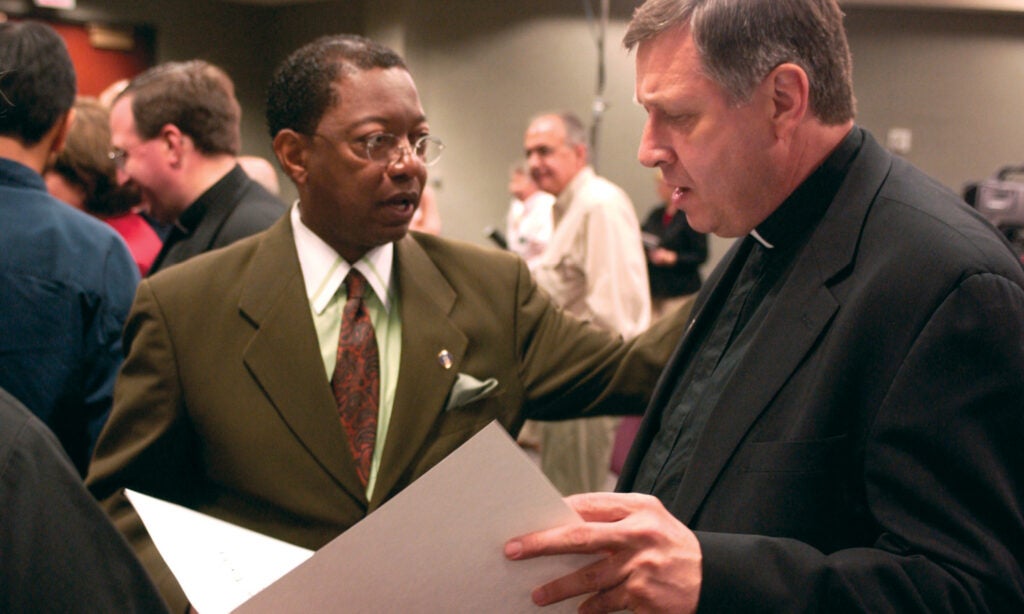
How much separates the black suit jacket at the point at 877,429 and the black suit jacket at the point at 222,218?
1636 millimetres

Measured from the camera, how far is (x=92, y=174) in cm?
306

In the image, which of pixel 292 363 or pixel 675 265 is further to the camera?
pixel 675 265

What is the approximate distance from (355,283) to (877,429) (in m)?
0.93

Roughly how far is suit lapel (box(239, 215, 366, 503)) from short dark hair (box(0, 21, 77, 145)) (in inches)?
26.5

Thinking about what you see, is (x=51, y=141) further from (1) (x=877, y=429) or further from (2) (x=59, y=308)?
(1) (x=877, y=429)

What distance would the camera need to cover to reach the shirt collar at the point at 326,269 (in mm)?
1666

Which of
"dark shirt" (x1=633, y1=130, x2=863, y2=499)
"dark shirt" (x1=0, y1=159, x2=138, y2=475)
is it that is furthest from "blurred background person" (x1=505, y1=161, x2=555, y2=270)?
"dark shirt" (x1=633, y1=130, x2=863, y2=499)

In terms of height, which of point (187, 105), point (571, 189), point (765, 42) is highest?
point (765, 42)

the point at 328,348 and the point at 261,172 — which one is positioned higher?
the point at 328,348

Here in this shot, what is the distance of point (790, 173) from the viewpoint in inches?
48.6

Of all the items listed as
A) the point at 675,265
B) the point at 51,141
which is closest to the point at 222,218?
the point at 51,141

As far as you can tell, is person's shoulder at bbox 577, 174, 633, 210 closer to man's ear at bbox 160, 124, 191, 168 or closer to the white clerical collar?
man's ear at bbox 160, 124, 191, 168

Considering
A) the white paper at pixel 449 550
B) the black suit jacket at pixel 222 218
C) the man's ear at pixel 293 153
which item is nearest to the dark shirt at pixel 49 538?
the white paper at pixel 449 550

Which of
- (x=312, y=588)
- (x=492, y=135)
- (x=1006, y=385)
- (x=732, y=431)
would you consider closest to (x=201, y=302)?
(x=312, y=588)
